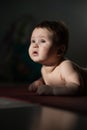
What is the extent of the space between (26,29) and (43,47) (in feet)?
3.33

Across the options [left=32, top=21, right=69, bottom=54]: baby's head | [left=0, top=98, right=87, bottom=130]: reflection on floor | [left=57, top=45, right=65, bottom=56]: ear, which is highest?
[left=32, top=21, right=69, bottom=54]: baby's head

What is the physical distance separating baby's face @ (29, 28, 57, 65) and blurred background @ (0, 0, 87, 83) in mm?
805

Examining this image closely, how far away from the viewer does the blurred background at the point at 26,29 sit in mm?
2072

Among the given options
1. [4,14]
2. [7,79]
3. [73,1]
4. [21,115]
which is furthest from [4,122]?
[73,1]

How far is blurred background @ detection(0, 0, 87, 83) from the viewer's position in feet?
6.80

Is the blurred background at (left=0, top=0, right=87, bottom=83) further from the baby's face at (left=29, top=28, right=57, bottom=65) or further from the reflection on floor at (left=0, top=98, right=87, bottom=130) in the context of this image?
the reflection on floor at (left=0, top=98, right=87, bottom=130)

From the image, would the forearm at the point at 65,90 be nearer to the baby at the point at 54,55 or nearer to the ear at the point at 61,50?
the baby at the point at 54,55

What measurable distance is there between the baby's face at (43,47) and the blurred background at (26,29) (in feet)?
2.64

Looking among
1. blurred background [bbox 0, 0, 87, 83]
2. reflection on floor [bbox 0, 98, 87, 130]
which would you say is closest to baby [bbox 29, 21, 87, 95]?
reflection on floor [bbox 0, 98, 87, 130]

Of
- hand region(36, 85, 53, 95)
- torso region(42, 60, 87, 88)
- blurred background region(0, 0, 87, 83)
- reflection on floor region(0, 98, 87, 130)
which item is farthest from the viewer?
blurred background region(0, 0, 87, 83)

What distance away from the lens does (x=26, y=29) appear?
7.18 ft

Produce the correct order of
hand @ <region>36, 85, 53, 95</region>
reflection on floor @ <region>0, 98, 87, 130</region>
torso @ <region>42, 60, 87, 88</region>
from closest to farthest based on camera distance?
reflection on floor @ <region>0, 98, 87, 130</region> < hand @ <region>36, 85, 53, 95</region> < torso @ <region>42, 60, 87, 88</region>

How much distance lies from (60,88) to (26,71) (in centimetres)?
97

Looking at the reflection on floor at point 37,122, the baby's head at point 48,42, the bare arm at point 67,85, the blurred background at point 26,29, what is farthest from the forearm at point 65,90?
the blurred background at point 26,29
